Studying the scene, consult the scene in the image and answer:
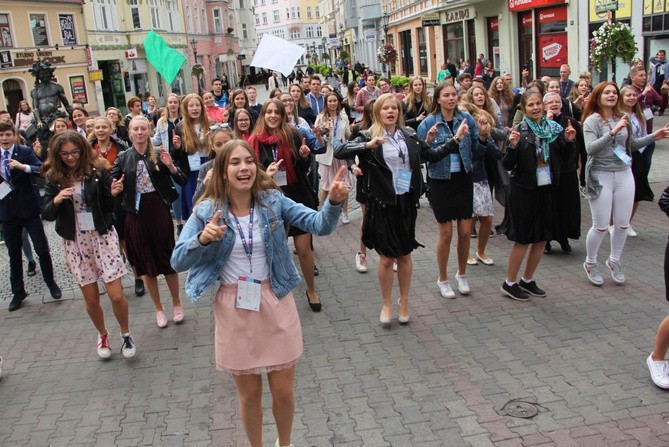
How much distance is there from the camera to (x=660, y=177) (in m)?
10.3

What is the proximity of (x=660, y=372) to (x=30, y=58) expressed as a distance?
36.0m

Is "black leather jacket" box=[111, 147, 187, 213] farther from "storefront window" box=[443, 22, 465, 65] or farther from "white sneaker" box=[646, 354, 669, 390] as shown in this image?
"storefront window" box=[443, 22, 465, 65]

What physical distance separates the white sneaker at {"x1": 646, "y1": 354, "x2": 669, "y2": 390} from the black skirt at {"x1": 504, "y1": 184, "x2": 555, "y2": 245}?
1.70 m

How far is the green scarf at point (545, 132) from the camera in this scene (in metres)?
5.93

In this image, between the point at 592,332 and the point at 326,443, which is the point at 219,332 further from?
the point at 592,332

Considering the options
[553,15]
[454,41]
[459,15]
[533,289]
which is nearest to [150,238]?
[533,289]

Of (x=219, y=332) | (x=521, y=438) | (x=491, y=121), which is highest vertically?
(x=491, y=121)

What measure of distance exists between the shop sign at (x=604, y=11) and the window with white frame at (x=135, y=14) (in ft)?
108

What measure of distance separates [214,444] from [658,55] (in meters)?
16.9

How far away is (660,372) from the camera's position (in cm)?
443

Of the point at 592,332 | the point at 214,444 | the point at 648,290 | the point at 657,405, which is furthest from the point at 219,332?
the point at 648,290

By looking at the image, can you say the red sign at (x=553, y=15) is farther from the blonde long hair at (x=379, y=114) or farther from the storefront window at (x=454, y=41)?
the blonde long hair at (x=379, y=114)

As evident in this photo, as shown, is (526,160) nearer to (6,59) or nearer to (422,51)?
(6,59)

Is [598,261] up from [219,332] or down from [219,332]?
down
